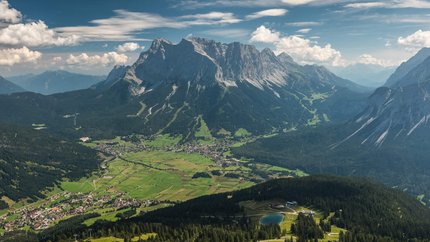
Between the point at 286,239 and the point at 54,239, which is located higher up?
the point at 286,239

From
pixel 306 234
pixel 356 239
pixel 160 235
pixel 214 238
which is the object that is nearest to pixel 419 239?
pixel 356 239

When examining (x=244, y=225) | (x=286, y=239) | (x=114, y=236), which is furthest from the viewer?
(x=244, y=225)

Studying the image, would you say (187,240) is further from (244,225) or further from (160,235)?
(244,225)

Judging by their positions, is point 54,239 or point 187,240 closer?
point 187,240

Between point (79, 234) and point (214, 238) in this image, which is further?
point (79, 234)

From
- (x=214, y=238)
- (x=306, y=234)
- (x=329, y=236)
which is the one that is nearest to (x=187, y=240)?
(x=214, y=238)

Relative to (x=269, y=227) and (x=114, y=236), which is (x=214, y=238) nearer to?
(x=269, y=227)

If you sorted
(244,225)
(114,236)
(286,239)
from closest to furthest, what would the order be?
(286,239) < (114,236) < (244,225)

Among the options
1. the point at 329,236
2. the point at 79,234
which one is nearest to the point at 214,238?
the point at 329,236
